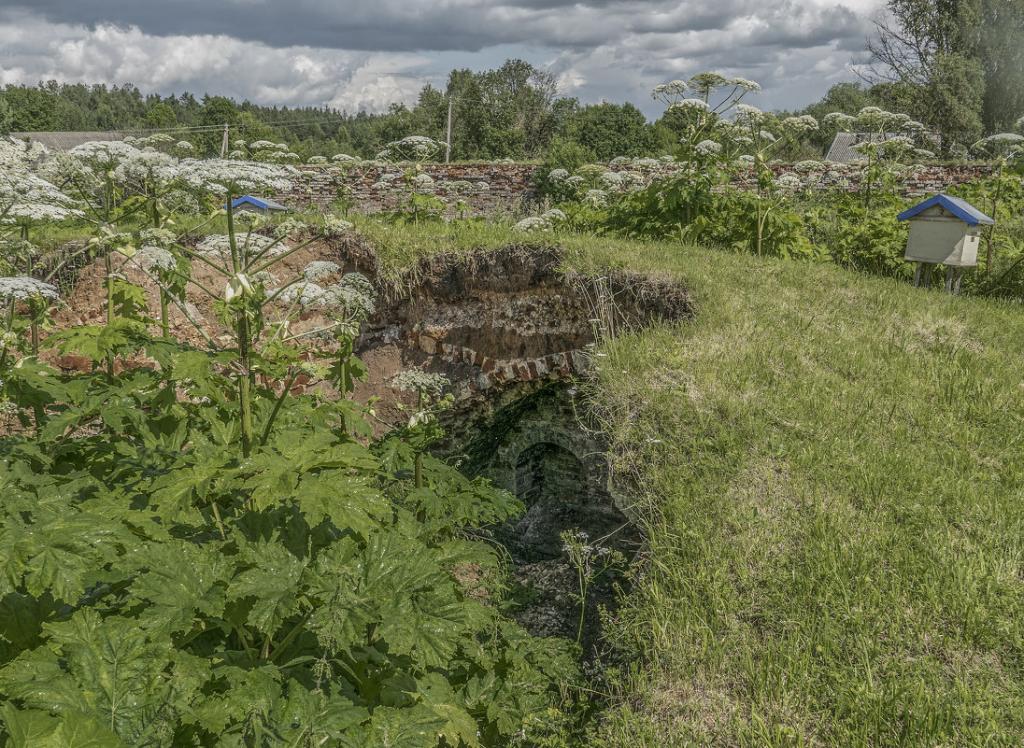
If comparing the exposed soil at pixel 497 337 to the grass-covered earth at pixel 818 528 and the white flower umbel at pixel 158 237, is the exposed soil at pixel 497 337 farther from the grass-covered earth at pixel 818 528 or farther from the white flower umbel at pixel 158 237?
the white flower umbel at pixel 158 237

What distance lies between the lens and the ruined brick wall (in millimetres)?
10922

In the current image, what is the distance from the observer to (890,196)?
30.0ft

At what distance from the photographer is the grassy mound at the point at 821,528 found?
9.05 ft

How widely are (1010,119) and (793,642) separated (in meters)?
37.0

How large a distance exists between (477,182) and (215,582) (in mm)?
12773

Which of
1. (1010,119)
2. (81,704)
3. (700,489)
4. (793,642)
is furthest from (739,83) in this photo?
(1010,119)

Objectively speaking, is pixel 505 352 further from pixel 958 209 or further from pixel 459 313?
pixel 958 209

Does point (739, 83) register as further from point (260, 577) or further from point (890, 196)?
point (260, 577)

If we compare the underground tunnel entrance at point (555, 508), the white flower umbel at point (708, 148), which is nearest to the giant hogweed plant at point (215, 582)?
the underground tunnel entrance at point (555, 508)

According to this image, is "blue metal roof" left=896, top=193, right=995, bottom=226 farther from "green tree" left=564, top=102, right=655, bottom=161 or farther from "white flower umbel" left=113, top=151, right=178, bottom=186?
"green tree" left=564, top=102, right=655, bottom=161

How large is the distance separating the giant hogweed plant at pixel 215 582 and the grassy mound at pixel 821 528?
1.00m

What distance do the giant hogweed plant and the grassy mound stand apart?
100 cm

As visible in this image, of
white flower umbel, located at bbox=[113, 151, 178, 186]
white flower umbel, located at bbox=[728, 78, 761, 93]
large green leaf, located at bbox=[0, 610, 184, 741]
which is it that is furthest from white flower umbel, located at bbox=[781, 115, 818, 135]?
large green leaf, located at bbox=[0, 610, 184, 741]

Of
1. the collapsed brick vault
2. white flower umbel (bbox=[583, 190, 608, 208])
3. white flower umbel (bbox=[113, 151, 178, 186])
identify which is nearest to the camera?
white flower umbel (bbox=[113, 151, 178, 186])
